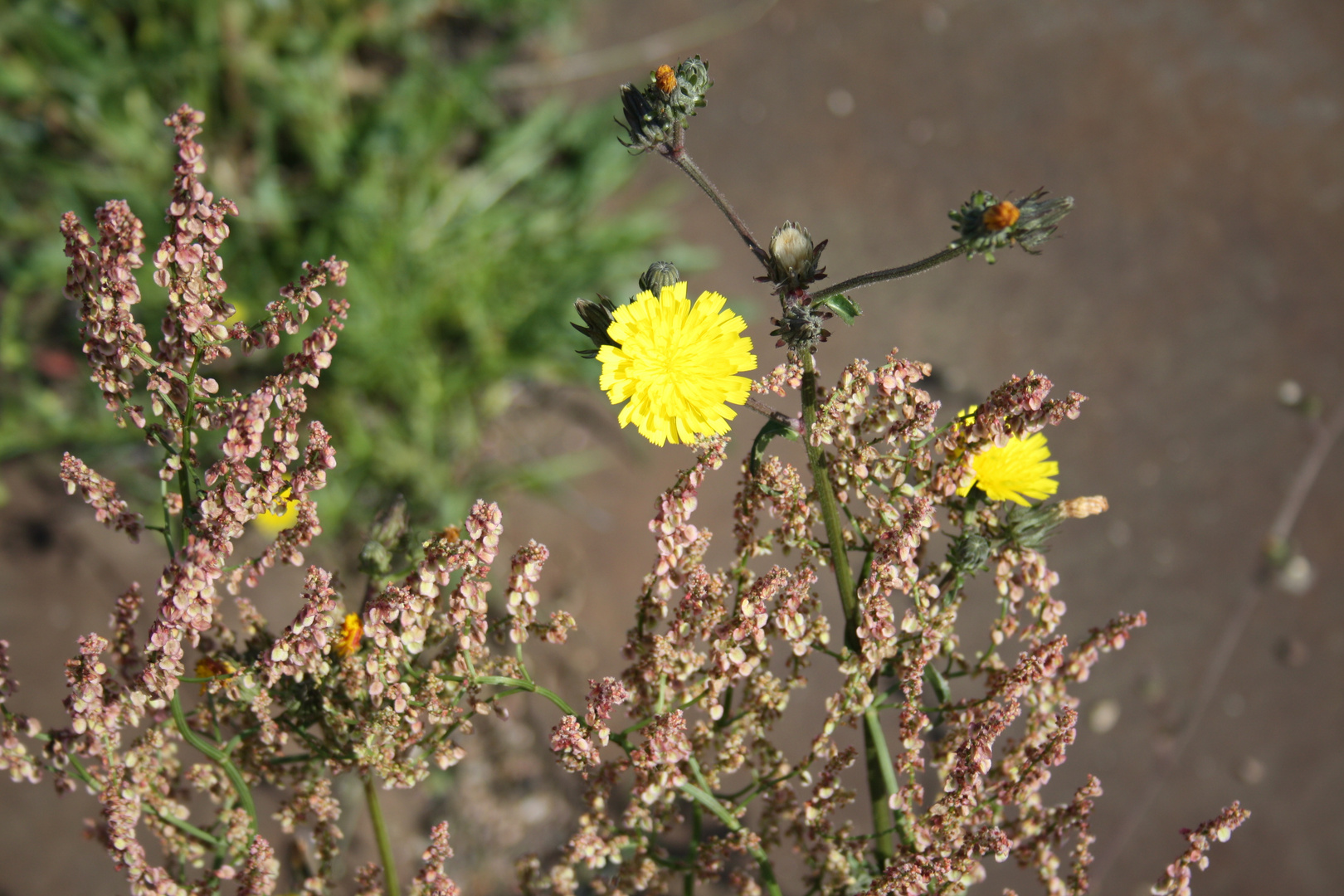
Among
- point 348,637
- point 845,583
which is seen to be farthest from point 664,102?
point 348,637

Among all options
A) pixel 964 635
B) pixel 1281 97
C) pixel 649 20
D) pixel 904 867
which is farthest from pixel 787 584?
pixel 1281 97

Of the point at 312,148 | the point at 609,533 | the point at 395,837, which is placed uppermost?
the point at 312,148

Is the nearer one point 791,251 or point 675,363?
point 791,251

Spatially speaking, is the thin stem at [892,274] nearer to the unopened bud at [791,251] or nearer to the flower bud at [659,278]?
the unopened bud at [791,251]

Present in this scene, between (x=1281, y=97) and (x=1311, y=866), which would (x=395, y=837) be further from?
(x=1281, y=97)

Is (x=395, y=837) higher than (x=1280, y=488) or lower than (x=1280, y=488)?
lower

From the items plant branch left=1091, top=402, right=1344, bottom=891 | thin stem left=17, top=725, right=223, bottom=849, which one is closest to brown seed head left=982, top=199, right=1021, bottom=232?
thin stem left=17, top=725, right=223, bottom=849

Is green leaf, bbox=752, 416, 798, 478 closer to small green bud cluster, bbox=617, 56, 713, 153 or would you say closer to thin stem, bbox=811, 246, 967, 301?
thin stem, bbox=811, 246, 967, 301

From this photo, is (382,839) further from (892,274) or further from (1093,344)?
(1093,344)
